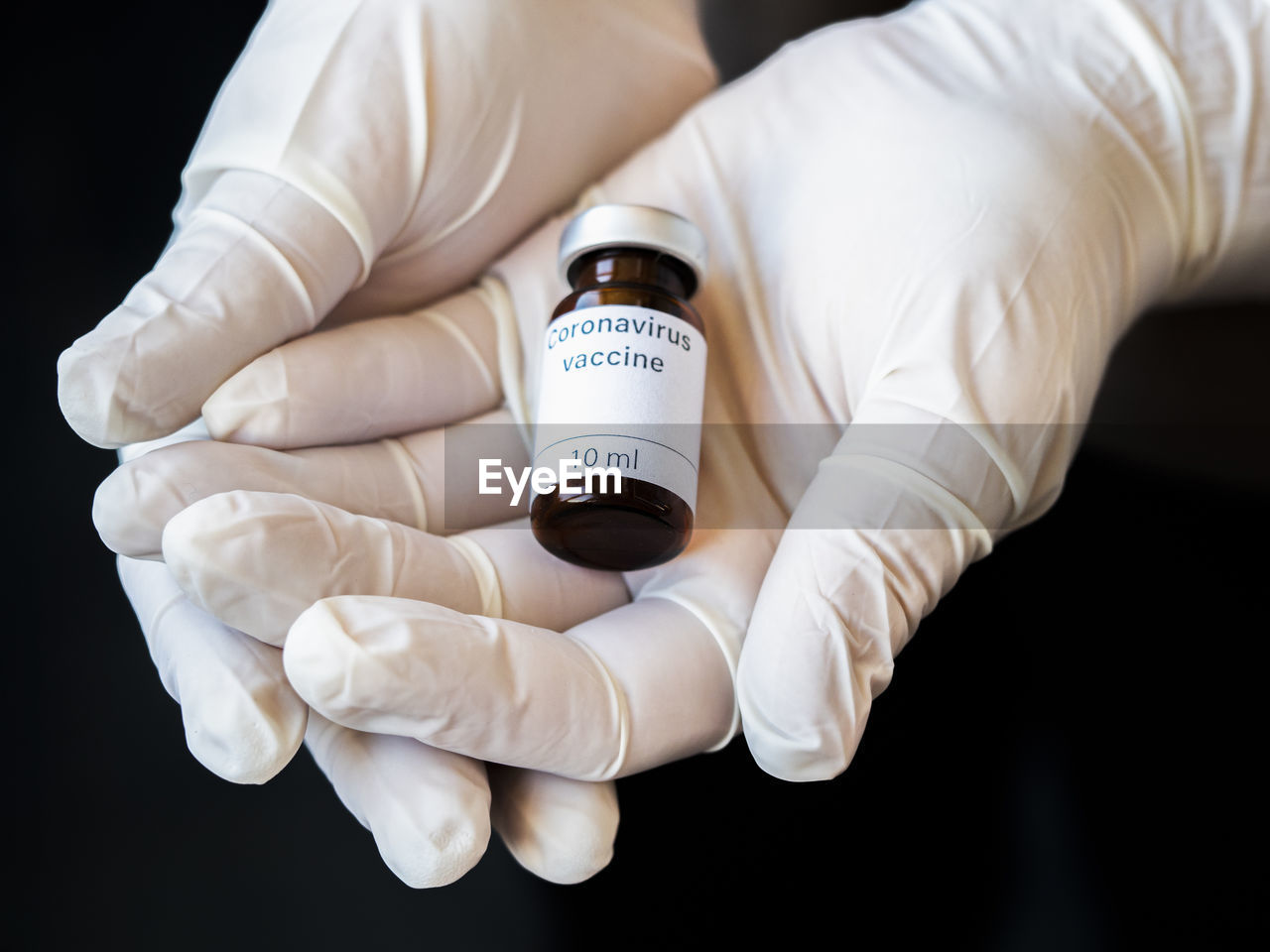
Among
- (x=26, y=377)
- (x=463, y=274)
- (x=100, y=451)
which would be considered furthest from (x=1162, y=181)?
(x=26, y=377)

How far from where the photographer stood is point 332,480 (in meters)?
1.00

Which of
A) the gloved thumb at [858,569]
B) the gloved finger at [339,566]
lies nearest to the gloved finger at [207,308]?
the gloved finger at [339,566]

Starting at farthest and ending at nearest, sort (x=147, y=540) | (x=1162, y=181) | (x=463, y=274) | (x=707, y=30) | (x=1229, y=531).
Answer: (x=707, y=30)
(x=1229, y=531)
(x=463, y=274)
(x=1162, y=181)
(x=147, y=540)

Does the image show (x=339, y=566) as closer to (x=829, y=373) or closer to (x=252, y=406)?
(x=252, y=406)

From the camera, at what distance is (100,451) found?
1.31 m

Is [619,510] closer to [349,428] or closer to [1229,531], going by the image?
[349,428]

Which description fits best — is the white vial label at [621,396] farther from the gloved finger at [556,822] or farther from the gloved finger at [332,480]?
the gloved finger at [556,822]

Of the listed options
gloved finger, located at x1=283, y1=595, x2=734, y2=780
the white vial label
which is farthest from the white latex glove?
the white vial label

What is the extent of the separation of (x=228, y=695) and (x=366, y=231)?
0.54 metres

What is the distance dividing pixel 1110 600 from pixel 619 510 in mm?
797

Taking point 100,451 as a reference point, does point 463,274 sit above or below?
above

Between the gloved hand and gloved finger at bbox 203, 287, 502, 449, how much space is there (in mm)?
11

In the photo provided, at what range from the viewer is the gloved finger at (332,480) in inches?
33.5

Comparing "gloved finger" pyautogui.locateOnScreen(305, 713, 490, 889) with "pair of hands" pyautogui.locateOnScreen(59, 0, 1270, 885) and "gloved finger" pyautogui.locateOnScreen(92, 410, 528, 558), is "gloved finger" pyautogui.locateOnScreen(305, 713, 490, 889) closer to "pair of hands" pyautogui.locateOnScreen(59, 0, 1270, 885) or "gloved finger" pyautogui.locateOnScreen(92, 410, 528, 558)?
"pair of hands" pyautogui.locateOnScreen(59, 0, 1270, 885)
